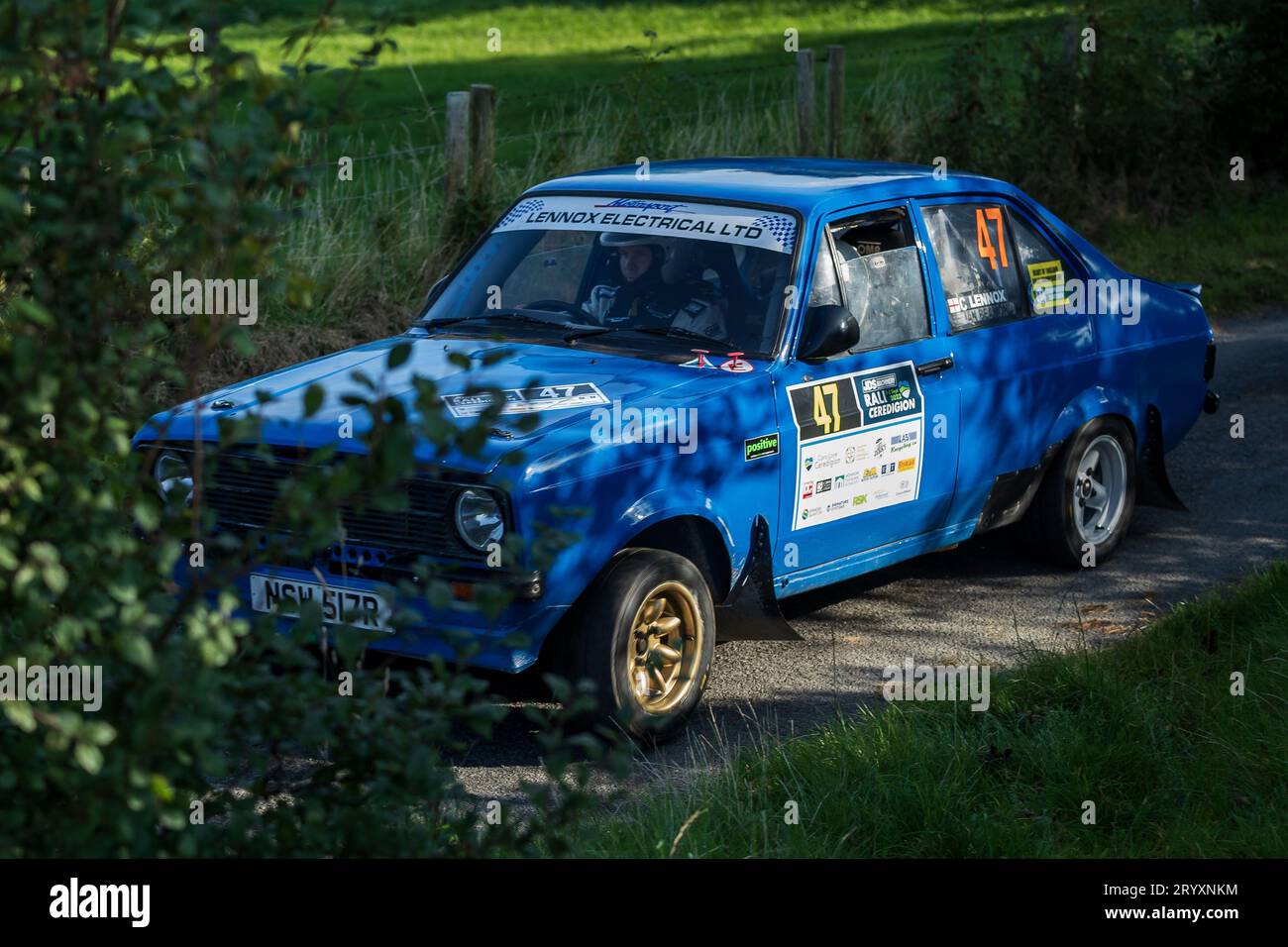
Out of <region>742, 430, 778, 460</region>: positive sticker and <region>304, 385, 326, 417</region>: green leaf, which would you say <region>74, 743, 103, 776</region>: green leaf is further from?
<region>742, 430, 778, 460</region>: positive sticker

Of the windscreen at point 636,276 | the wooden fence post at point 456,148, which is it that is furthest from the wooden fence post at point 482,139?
the windscreen at point 636,276

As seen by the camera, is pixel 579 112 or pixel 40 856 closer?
pixel 40 856

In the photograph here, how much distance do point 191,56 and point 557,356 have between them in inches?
137

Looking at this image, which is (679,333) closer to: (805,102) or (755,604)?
(755,604)

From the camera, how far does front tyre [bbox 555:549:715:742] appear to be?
5.53 metres

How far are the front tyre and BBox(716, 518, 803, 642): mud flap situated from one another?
23 cm

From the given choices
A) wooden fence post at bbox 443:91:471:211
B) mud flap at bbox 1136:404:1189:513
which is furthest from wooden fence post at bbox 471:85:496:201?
mud flap at bbox 1136:404:1189:513

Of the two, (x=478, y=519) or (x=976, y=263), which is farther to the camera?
(x=976, y=263)

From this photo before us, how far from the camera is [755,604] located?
622 centimetres

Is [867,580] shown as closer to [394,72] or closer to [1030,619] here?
[1030,619]

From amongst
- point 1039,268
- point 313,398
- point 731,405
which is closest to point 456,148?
point 1039,268

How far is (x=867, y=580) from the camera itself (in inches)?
313

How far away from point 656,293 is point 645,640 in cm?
154
